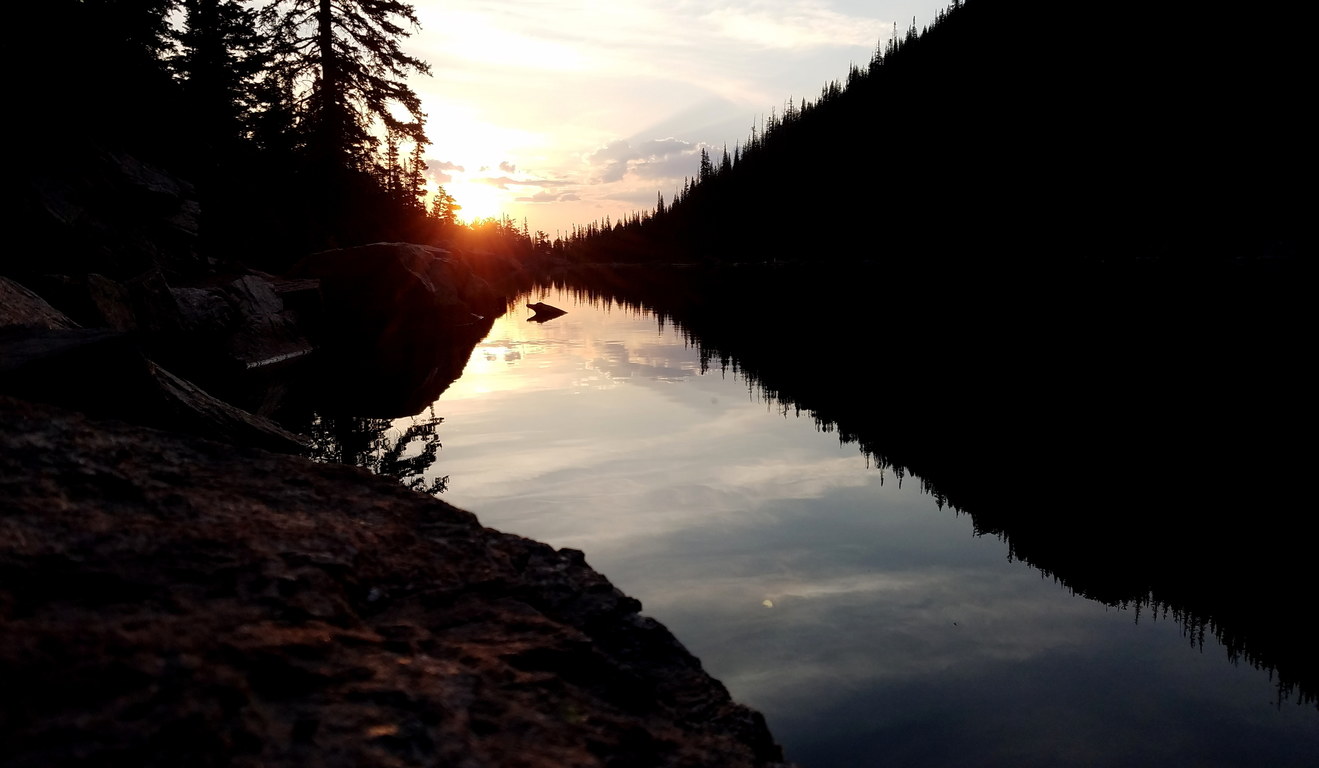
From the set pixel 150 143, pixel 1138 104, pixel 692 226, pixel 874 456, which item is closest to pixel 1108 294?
pixel 874 456

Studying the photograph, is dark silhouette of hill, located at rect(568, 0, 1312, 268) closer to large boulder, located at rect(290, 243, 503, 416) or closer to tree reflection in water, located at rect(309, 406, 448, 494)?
large boulder, located at rect(290, 243, 503, 416)

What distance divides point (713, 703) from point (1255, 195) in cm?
7471

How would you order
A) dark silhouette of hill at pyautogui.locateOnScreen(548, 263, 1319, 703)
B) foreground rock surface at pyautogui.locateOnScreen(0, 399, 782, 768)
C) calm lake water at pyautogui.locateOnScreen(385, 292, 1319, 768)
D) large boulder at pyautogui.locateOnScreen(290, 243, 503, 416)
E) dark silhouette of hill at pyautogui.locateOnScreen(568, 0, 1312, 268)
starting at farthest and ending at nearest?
1. dark silhouette of hill at pyautogui.locateOnScreen(568, 0, 1312, 268)
2. large boulder at pyautogui.locateOnScreen(290, 243, 503, 416)
3. dark silhouette of hill at pyautogui.locateOnScreen(548, 263, 1319, 703)
4. calm lake water at pyautogui.locateOnScreen(385, 292, 1319, 768)
5. foreground rock surface at pyautogui.locateOnScreen(0, 399, 782, 768)

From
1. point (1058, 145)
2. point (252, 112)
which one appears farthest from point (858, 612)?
point (1058, 145)

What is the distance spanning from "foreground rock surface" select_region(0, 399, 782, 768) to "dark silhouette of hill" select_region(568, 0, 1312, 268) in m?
66.1

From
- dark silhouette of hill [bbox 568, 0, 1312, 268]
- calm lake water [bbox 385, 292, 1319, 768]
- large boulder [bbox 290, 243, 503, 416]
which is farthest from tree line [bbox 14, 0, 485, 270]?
dark silhouette of hill [bbox 568, 0, 1312, 268]

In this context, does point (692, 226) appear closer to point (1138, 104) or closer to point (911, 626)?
point (1138, 104)

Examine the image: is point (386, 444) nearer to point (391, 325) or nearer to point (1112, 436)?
point (1112, 436)

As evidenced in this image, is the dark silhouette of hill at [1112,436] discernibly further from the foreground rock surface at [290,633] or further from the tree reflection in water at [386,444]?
the tree reflection in water at [386,444]

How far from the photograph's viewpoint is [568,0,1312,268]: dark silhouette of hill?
6106 centimetres

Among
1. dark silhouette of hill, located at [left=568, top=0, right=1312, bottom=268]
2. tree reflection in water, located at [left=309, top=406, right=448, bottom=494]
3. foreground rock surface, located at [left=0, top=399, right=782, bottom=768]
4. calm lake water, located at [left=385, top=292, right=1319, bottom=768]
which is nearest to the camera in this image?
foreground rock surface, located at [left=0, top=399, right=782, bottom=768]

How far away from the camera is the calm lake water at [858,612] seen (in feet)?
10.9

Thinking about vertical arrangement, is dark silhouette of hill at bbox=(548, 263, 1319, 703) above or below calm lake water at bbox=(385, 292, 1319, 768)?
above

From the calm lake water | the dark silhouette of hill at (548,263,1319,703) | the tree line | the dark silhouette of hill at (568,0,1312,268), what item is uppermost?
the dark silhouette of hill at (568,0,1312,268)
